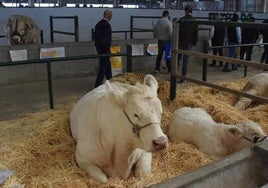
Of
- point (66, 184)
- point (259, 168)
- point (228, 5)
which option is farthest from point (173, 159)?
point (228, 5)

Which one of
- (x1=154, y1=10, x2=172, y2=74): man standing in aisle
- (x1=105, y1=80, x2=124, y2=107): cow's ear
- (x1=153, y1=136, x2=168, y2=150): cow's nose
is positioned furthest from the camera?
(x1=154, y1=10, x2=172, y2=74): man standing in aisle

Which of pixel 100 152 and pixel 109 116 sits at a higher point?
pixel 109 116

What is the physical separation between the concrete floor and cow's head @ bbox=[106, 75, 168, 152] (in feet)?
10.7

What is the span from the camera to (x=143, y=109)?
2.78m

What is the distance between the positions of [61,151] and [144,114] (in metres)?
1.53

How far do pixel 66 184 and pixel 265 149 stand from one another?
1.74 metres

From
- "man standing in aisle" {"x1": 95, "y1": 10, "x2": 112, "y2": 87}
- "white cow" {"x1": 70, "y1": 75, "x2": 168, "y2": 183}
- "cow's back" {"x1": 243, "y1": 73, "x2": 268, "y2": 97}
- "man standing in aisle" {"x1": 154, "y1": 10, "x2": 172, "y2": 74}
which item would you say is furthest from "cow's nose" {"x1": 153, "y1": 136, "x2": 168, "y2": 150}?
"man standing in aisle" {"x1": 154, "y1": 10, "x2": 172, "y2": 74}

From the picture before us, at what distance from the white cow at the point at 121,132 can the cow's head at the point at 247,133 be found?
98cm

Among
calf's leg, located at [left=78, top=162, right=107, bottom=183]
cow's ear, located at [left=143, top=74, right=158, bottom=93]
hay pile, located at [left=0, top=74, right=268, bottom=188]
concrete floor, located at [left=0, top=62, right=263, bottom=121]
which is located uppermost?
cow's ear, located at [left=143, top=74, right=158, bottom=93]

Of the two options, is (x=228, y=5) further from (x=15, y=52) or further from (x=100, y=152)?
(x=100, y=152)

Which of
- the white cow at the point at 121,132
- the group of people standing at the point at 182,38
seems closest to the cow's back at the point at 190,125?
the white cow at the point at 121,132

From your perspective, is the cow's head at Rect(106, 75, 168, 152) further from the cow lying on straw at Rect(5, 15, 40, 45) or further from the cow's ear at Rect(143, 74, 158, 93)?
the cow lying on straw at Rect(5, 15, 40, 45)

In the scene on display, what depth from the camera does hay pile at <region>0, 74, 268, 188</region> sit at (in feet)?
10.7

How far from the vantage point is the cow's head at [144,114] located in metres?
2.67
